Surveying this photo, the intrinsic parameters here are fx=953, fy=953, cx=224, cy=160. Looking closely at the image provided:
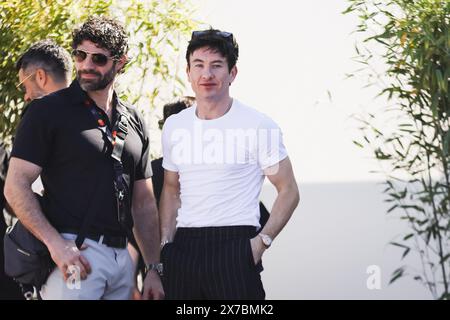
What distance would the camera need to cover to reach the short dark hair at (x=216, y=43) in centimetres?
334

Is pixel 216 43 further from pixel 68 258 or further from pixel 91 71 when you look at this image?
pixel 68 258

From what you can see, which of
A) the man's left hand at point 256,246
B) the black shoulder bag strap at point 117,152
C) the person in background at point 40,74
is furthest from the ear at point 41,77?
the man's left hand at point 256,246

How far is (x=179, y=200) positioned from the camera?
11.2ft

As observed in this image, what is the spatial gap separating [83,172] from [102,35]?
1.55 ft

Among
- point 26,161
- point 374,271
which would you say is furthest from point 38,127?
point 374,271

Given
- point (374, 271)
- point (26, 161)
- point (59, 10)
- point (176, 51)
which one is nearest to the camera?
point (26, 161)

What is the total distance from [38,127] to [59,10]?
226cm

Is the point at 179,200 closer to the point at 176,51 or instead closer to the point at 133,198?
the point at 133,198

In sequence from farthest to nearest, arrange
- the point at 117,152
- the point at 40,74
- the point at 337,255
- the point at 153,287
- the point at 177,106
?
the point at 337,255, the point at 177,106, the point at 40,74, the point at 153,287, the point at 117,152

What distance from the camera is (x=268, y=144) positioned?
129 inches

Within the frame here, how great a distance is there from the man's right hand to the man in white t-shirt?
387 millimetres

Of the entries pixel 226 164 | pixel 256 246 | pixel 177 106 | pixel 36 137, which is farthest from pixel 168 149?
pixel 177 106

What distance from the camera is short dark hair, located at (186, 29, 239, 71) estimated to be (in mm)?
3336
